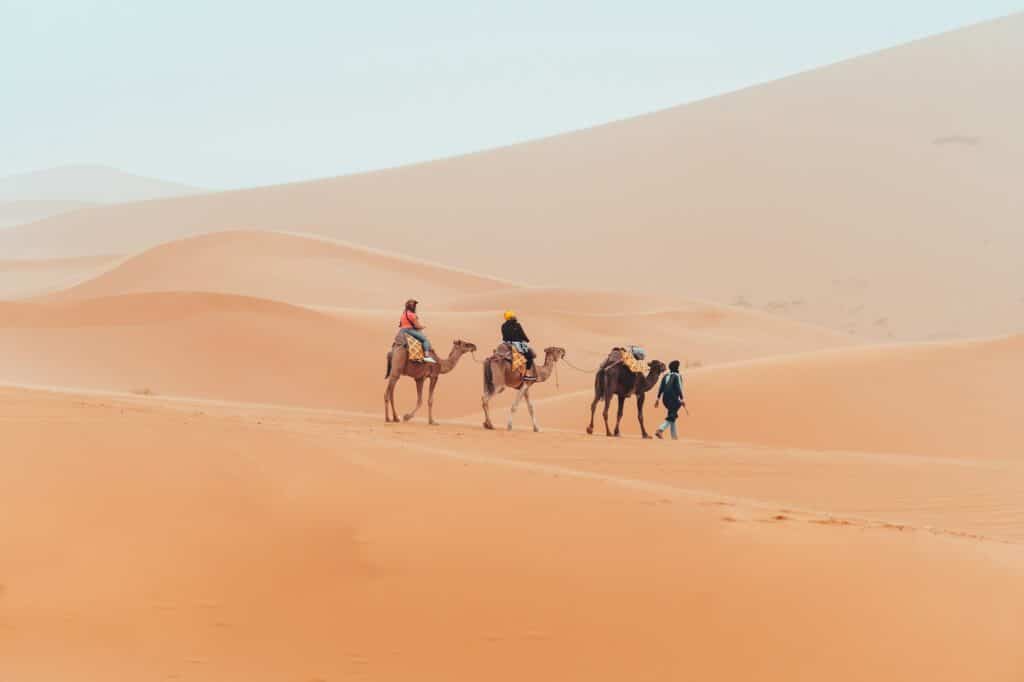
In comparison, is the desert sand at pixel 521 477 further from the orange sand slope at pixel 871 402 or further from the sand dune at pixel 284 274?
the sand dune at pixel 284 274

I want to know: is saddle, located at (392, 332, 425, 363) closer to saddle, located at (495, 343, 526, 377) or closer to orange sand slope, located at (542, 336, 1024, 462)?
saddle, located at (495, 343, 526, 377)

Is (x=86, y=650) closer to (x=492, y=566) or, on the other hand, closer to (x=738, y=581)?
(x=492, y=566)

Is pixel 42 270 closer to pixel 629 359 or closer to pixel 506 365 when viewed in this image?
pixel 629 359

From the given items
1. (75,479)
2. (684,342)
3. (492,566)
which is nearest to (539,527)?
(492,566)

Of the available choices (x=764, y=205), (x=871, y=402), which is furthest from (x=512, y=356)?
(x=764, y=205)

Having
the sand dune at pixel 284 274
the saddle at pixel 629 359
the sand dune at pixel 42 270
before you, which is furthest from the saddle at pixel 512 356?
the sand dune at pixel 42 270

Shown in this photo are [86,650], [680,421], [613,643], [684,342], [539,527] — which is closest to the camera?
[86,650]

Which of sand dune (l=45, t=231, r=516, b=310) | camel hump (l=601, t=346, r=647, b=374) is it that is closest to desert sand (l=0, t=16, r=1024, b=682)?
sand dune (l=45, t=231, r=516, b=310)

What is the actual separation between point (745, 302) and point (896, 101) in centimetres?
3273

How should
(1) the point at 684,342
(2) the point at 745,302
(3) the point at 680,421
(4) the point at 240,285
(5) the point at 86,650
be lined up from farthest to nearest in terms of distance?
1. (2) the point at 745,302
2. (4) the point at 240,285
3. (1) the point at 684,342
4. (3) the point at 680,421
5. (5) the point at 86,650

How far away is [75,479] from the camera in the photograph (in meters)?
7.88

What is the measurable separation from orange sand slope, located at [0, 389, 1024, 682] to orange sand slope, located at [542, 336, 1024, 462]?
12.5 meters

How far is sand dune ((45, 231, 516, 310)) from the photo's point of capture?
156ft

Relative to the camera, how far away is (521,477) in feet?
31.4
